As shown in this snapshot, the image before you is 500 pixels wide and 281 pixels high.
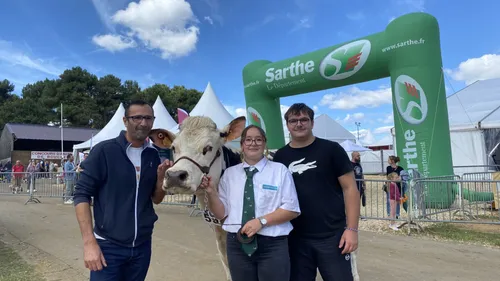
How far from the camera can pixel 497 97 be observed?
12.7m

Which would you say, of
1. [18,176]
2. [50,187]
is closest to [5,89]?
[18,176]

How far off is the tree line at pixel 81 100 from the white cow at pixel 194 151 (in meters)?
40.3

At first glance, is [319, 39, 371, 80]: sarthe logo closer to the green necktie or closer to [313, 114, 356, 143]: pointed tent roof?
the green necktie

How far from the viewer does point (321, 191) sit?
2.42 m

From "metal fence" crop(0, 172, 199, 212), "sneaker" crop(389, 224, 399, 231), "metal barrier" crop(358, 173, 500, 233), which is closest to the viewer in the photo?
"metal barrier" crop(358, 173, 500, 233)

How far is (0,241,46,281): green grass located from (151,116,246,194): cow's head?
11.4 feet

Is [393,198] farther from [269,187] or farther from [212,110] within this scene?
[212,110]

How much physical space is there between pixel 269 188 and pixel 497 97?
14.0 meters

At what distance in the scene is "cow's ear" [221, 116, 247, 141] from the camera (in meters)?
2.86

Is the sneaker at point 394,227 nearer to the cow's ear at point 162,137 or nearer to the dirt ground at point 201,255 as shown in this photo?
the dirt ground at point 201,255

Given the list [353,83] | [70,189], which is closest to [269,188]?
[353,83]

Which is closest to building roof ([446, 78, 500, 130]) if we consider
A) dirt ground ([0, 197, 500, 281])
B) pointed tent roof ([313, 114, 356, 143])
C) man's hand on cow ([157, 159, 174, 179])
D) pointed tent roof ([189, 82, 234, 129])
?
dirt ground ([0, 197, 500, 281])

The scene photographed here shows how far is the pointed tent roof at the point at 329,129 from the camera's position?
2156 centimetres

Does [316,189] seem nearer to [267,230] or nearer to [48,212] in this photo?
[267,230]
